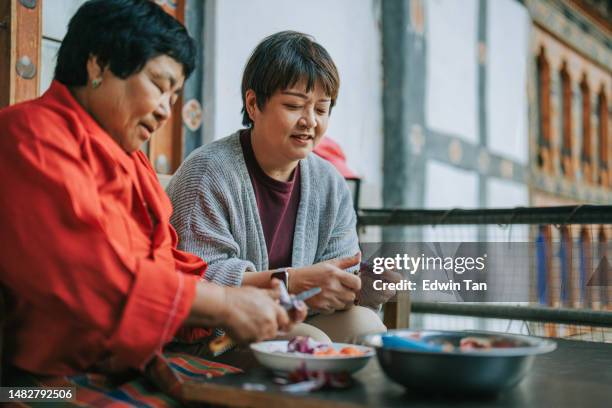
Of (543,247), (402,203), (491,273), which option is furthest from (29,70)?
(402,203)

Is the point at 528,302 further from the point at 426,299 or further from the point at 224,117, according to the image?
the point at 224,117

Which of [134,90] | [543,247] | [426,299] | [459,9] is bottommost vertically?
[426,299]

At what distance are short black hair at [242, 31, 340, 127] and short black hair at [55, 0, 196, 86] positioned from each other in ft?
1.56

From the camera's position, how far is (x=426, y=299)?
307 centimetres

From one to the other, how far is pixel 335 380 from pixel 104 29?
0.75 m

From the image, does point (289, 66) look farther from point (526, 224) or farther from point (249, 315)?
point (526, 224)

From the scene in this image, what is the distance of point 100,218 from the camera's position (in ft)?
3.73

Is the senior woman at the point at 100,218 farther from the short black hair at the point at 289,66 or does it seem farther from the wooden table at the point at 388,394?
the short black hair at the point at 289,66

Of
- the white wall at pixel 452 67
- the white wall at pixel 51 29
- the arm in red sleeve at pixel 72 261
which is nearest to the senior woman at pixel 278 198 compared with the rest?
the arm in red sleeve at pixel 72 261

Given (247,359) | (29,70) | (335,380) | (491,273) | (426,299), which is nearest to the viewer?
(335,380)

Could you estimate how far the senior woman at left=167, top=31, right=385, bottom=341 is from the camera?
165 centimetres

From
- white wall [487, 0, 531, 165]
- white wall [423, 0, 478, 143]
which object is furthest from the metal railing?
white wall [487, 0, 531, 165]

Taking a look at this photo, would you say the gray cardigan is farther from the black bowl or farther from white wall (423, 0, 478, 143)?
white wall (423, 0, 478, 143)

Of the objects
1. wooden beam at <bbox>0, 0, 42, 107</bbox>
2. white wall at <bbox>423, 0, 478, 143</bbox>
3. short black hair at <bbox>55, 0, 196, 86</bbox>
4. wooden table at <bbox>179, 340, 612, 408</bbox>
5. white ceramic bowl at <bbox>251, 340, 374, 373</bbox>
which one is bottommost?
wooden table at <bbox>179, 340, 612, 408</bbox>
